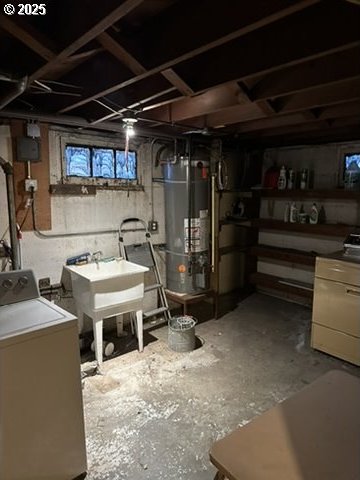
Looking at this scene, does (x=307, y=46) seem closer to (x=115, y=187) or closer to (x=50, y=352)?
(x=50, y=352)

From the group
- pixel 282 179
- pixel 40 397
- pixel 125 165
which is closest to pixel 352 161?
pixel 282 179

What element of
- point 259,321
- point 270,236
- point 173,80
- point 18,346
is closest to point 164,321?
point 259,321

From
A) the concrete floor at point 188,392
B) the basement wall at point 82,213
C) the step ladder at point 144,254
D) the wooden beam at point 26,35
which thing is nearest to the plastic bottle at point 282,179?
the basement wall at point 82,213

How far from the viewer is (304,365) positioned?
2.88 meters

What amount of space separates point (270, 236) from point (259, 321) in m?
1.38

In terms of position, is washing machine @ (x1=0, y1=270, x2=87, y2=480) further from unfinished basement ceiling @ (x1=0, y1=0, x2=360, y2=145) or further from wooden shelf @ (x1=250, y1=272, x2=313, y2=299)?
wooden shelf @ (x1=250, y1=272, x2=313, y2=299)

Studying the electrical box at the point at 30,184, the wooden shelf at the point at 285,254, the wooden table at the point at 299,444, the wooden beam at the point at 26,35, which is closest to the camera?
the wooden table at the point at 299,444

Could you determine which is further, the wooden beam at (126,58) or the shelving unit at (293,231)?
the shelving unit at (293,231)

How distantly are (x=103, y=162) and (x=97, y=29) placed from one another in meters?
2.14

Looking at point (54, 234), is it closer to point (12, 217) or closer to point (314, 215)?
point (12, 217)

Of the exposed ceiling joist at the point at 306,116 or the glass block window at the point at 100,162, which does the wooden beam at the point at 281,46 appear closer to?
the exposed ceiling joist at the point at 306,116

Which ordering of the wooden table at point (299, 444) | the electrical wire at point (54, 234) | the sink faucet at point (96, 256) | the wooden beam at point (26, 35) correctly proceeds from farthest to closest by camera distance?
the sink faucet at point (96, 256) → the electrical wire at point (54, 234) → the wooden beam at point (26, 35) → the wooden table at point (299, 444)

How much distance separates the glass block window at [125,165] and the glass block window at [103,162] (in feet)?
0.22

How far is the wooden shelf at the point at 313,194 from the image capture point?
364 centimetres
